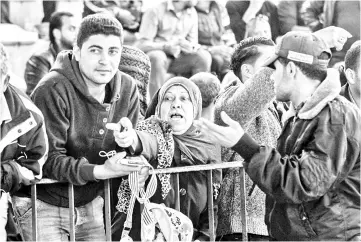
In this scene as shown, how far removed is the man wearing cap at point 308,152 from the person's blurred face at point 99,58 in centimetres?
94

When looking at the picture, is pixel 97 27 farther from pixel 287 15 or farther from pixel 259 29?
pixel 287 15

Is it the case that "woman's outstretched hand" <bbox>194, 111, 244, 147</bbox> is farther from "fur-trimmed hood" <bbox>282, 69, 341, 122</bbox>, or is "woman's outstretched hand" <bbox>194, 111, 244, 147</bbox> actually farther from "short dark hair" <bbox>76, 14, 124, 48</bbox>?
"short dark hair" <bbox>76, 14, 124, 48</bbox>

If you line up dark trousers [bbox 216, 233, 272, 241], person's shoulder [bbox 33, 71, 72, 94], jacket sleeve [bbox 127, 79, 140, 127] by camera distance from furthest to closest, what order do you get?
dark trousers [bbox 216, 233, 272, 241], jacket sleeve [bbox 127, 79, 140, 127], person's shoulder [bbox 33, 71, 72, 94]

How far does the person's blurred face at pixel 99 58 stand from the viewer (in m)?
5.69

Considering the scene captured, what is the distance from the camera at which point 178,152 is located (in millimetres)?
5844

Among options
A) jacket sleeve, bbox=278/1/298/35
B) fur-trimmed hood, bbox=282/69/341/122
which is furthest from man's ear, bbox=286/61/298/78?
jacket sleeve, bbox=278/1/298/35

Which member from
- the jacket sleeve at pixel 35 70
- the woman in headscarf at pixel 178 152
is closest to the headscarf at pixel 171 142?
the woman in headscarf at pixel 178 152

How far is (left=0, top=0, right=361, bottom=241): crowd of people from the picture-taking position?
497cm

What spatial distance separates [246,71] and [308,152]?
1.69 m

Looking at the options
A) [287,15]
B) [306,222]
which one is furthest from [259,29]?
[306,222]

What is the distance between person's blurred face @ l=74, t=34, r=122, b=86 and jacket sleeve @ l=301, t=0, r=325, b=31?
14.9 feet

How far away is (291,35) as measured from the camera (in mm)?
5254

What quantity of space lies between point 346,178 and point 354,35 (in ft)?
15.0

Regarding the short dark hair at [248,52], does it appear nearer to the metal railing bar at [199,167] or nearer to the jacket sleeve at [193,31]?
the metal railing bar at [199,167]
